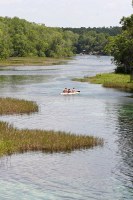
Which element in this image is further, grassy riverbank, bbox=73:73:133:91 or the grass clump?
grassy riverbank, bbox=73:73:133:91

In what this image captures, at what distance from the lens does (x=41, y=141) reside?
43.5 m

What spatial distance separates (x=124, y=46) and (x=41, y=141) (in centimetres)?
7752

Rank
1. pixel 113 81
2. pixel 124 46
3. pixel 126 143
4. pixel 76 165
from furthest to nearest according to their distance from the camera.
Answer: pixel 124 46, pixel 113 81, pixel 126 143, pixel 76 165

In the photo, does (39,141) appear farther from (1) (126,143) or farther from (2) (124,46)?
(2) (124,46)

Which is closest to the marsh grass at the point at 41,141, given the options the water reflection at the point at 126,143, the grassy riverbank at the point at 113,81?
the water reflection at the point at 126,143

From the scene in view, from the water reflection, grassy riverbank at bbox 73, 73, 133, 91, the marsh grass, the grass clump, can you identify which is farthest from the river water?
grassy riverbank at bbox 73, 73, 133, 91

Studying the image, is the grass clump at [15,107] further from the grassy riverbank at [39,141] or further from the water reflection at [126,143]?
the grassy riverbank at [39,141]

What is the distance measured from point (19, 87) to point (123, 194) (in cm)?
7217

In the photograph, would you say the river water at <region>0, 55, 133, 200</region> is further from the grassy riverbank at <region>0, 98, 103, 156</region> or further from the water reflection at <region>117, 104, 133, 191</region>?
the grassy riverbank at <region>0, 98, 103, 156</region>

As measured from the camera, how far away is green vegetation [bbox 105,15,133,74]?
109662 mm

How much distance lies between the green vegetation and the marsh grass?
221ft

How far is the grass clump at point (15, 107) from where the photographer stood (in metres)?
63.6

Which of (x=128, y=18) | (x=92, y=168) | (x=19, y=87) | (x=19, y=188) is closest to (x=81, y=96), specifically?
(x=19, y=87)

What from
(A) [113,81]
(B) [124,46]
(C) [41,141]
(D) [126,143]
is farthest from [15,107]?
(B) [124,46]
